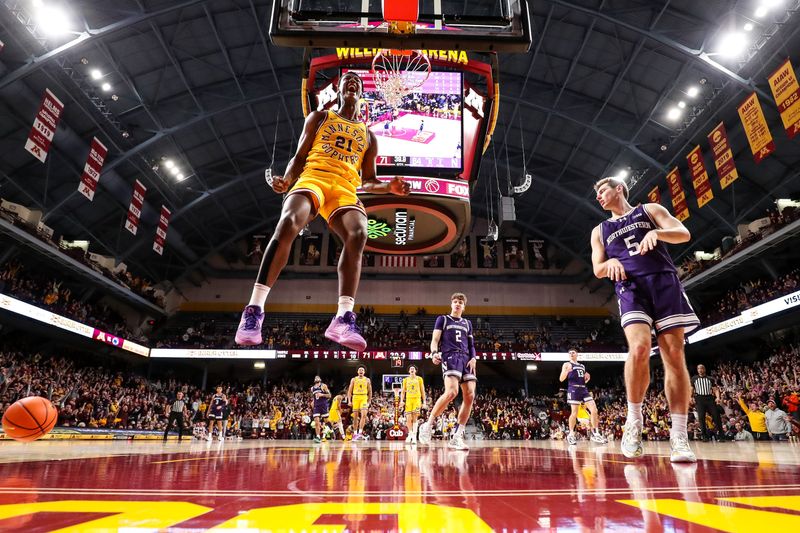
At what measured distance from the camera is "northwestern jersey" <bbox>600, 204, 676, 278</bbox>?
11.8 ft

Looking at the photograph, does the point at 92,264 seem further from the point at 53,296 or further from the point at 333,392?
the point at 333,392

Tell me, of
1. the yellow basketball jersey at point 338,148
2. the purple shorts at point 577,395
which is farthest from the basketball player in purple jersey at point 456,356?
the purple shorts at point 577,395

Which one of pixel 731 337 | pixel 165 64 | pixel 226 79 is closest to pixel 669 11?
pixel 731 337

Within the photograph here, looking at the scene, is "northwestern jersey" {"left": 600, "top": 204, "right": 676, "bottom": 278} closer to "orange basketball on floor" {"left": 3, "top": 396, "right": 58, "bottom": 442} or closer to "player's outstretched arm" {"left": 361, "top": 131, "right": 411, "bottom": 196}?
"player's outstretched arm" {"left": 361, "top": 131, "right": 411, "bottom": 196}

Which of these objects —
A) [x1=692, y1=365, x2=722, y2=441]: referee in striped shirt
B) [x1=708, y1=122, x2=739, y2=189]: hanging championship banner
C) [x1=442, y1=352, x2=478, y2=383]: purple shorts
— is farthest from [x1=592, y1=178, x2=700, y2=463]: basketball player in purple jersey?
[x1=708, y1=122, x2=739, y2=189]: hanging championship banner

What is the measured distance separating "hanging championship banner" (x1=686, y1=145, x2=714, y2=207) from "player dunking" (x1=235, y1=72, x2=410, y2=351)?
16.6m

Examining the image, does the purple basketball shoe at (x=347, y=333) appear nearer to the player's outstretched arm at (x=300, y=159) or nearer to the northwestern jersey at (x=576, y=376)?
the player's outstretched arm at (x=300, y=159)

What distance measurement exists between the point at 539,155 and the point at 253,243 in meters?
19.9

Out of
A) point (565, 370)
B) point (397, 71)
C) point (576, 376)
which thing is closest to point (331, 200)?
point (397, 71)

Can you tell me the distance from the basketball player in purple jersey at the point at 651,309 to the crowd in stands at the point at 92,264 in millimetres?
20682

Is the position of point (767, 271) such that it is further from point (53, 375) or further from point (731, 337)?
point (53, 375)

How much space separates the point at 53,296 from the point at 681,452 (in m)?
24.9

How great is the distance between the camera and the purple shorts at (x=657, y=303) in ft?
11.4

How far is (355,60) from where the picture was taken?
1234 centimetres
